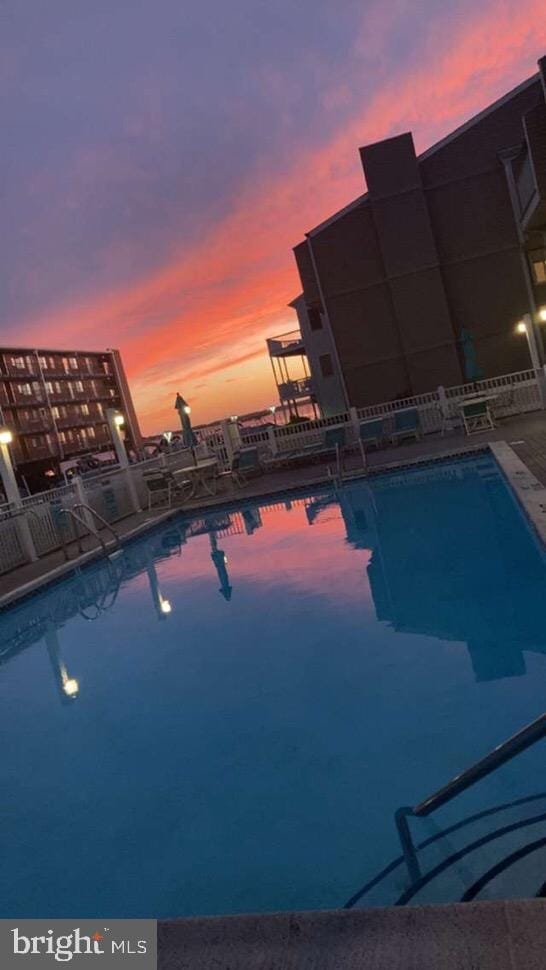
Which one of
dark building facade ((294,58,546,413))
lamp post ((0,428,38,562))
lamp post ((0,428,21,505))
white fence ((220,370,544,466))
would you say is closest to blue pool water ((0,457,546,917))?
lamp post ((0,428,38,562))

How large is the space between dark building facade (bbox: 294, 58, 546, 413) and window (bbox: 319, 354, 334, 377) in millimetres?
3258

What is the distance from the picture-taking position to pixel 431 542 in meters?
11.3

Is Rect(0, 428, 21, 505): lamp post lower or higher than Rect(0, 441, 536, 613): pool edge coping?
higher

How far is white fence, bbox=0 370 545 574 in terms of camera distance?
15.6 meters

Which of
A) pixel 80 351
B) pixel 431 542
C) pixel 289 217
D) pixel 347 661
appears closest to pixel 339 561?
pixel 431 542

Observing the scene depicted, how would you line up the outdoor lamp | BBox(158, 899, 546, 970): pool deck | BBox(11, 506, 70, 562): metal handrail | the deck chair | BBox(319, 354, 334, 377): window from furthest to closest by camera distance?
BBox(319, 354, 334, 377): window → the deck chair → BBox(11, 506, 70, 562): metal handrail → the outdoor lamp → BBox(158, 899, 546, 970): pool deck

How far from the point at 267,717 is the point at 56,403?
222 ft

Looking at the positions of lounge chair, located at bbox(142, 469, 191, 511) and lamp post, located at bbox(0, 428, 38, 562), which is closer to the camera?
lamp post, located at bbox(0, 428, 38, 562)

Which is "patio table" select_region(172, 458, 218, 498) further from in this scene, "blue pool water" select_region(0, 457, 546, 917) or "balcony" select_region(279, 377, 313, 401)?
"balcony" select_region(279, 377, 313, 401)

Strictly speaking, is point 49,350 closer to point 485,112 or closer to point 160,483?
point 485,112

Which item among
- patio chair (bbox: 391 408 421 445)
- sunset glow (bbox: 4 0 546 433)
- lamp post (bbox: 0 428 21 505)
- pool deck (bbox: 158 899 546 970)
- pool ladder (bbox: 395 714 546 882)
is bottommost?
pool deck (bbox: 158 899 546 970)

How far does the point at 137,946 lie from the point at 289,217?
3025 centimetres

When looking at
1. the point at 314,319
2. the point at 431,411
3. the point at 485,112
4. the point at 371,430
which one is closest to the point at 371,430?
the point at 371,430

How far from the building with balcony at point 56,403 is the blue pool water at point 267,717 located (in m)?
52.7
